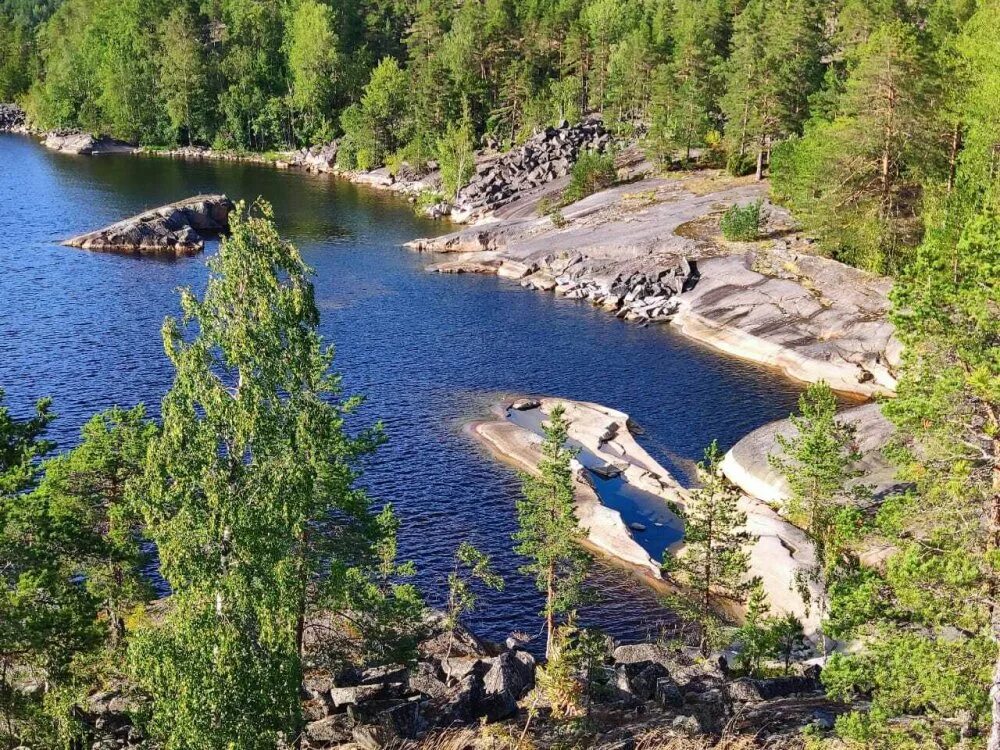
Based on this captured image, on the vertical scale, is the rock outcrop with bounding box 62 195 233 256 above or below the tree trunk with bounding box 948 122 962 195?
below

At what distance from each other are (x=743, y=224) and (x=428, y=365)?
3907 centimetres

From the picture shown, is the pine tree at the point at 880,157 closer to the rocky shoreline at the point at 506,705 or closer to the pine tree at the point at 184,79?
the rocky shoreline at the point at 506,705

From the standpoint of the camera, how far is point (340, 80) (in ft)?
614

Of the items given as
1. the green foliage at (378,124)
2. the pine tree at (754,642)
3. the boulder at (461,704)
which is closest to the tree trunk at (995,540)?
the boulder at (461,704)

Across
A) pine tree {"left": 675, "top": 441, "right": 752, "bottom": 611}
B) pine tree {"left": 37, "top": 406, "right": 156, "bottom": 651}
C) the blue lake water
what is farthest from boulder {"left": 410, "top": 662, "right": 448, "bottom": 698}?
pine tree {"left": 675, "top": 441, "right": 752, "bottom": 611}

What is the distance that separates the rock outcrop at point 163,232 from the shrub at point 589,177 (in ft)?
143

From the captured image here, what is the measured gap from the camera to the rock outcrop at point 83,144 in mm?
180375

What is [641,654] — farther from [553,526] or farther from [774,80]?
[774,80]

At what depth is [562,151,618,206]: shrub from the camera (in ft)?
395

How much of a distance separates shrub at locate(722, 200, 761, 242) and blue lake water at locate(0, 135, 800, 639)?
16567 mm

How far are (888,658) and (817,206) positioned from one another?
69.9 metres

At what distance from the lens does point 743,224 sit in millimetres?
94125

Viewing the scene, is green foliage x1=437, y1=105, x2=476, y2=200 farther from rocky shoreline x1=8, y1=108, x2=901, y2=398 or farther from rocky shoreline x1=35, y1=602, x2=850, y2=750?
rocky shoreline x1=35, y1=602, x2=850, y2=750

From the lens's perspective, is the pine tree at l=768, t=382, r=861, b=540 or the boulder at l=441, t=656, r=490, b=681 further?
the pine tree at l=768, t=382, r=861, b=540
